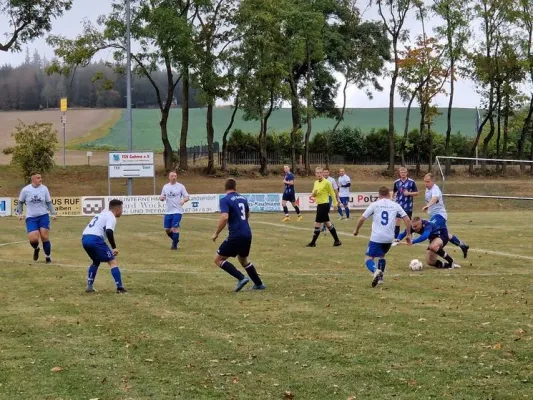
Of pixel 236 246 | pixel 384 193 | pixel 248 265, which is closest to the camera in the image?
pixel 236 246

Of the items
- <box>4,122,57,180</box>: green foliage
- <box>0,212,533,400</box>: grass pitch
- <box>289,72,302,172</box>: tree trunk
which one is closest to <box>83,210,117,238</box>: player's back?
<box>0,212,533,400</box>: grass pitch

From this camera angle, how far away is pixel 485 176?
52531 mm

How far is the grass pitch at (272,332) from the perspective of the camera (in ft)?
24.5

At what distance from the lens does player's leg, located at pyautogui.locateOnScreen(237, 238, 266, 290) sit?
42.9ft

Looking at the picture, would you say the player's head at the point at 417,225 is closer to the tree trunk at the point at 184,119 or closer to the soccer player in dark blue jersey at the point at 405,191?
the soccer player in dark blue jersey at the point at 405,191

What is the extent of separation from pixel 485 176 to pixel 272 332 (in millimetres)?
45211

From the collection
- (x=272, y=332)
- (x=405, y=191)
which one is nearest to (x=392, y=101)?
(x=405, y=191)

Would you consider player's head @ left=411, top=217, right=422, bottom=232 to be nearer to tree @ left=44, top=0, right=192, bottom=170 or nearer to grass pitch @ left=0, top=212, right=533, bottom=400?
grass pitch @ left=0, top=212, right=533, bottom=400

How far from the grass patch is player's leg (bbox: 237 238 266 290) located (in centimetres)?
5824

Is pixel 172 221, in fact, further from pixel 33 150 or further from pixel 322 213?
pixel 33 150

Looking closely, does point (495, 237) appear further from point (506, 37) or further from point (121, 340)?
point (506, 37)

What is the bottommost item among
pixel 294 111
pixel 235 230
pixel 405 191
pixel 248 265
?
pixel 248 265

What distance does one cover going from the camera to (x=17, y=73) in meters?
68.9

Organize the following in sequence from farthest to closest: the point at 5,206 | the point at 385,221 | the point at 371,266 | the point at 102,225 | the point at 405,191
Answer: the point at 5,206 → the point at 405,191 → the point at 371,266 → the point at 385,221 → the point at 102,225
